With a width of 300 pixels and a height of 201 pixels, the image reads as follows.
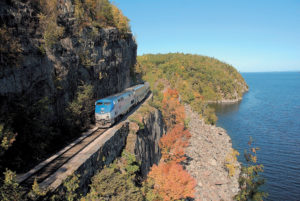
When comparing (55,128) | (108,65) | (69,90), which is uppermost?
(108,65)

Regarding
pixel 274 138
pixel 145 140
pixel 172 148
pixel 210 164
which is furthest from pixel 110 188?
pixel 274 138

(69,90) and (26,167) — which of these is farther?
(69,90)

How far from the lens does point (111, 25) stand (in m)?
29.7

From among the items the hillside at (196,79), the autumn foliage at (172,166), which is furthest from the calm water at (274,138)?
the hillside at (196,79)

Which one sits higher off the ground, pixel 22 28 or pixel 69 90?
pixel 22 28

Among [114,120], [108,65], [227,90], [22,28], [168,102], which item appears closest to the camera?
[22,28]

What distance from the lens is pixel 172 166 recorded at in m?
29.6

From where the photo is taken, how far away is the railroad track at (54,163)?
429 inches

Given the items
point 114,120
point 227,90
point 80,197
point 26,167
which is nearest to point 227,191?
point 114,120

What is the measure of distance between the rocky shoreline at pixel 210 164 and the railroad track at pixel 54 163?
1964 centimetres

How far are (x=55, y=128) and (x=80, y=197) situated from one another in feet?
24.9

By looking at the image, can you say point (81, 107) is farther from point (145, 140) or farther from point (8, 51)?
point (145, 140)

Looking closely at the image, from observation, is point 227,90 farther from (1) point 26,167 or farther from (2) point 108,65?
(1) point 26,167

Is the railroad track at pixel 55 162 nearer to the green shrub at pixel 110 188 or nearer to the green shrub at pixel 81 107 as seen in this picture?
the green shrub at pixel 81 107
